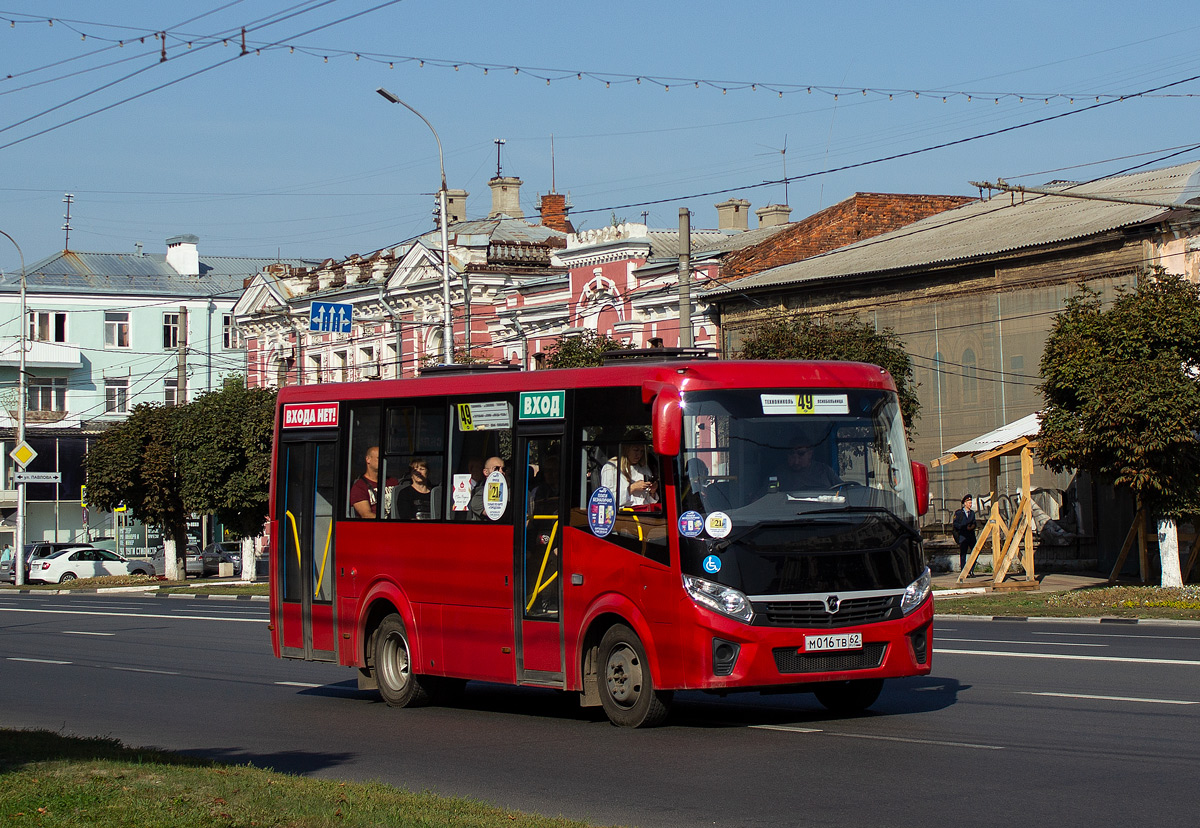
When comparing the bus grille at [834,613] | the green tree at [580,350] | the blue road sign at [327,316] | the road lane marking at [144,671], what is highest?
the blue road sign at [327,316]

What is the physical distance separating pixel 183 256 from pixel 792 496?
78.6 m

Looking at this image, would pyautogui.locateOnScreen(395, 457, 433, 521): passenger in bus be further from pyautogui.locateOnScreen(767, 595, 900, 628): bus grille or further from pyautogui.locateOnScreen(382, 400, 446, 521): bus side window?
pyautogui.locateOnScreen(767, 595, 900, 628): bus grille

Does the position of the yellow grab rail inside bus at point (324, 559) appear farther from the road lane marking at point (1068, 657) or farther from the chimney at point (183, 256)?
the chimney at point (183, 256)

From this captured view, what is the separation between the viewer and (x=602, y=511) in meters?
11.8

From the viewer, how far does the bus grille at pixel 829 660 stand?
1092 centimetres

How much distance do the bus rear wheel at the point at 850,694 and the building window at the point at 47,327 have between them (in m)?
71.8

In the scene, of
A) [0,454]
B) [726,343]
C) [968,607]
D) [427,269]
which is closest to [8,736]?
[968,607]

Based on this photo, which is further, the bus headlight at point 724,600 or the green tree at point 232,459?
the green tree at point 232,459

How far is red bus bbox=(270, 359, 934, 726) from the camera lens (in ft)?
36.1

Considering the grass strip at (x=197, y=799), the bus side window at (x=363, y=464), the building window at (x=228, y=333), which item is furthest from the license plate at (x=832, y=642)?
the building window at (x=228, y=333)

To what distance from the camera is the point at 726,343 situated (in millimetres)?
46344

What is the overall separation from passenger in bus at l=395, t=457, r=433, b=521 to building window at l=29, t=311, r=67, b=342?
225 feet

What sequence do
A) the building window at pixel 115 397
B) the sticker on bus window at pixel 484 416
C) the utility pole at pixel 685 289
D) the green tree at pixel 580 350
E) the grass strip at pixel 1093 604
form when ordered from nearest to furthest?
the sticker on bus window at pixel 484 416, the grass strip at pixel 1093 604, the utility pole at pixel 685 289, the green tree at pixel 580 350, the building window at pixel 115 397

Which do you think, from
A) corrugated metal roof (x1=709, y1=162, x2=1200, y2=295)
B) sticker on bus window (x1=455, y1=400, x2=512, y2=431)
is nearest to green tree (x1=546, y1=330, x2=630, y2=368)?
corrugated metal roof (x1=709, y1=162, x2=1200, y2=295)
